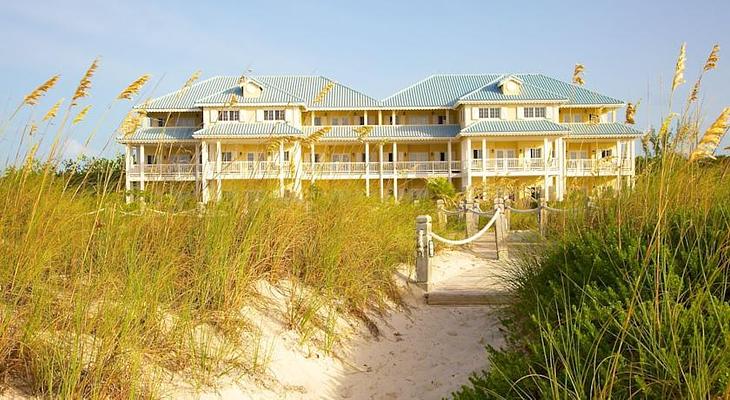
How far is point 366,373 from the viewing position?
17.3 ft

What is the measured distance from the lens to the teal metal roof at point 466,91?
38.4 meters

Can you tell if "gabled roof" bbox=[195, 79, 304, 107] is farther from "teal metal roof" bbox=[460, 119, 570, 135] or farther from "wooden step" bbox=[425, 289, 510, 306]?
"wooden step" bbox=[425, 289, 510, 306]

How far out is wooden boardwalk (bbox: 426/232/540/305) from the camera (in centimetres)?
661

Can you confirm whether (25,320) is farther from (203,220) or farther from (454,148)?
(454,148)

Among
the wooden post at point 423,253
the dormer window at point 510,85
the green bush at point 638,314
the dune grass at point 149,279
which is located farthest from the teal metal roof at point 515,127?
the green bush at point 638,314

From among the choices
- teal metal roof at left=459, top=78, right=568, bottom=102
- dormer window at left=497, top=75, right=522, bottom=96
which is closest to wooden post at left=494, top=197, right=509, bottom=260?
teal metal roof at left=459, top=78, right=568, bottom=102

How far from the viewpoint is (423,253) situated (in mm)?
7883

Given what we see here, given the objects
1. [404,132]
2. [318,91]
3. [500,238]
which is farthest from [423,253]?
[318,91]

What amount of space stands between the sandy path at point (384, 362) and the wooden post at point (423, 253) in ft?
2.75

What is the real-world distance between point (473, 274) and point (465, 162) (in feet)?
92.3

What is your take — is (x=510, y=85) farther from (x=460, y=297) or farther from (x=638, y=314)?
(x=638, y=314)

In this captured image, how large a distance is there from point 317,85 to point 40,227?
38670 millimetres

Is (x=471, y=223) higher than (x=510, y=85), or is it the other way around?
(x=510, y=85)

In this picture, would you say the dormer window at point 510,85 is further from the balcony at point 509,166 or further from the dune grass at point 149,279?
the dune grass at point 149,279
